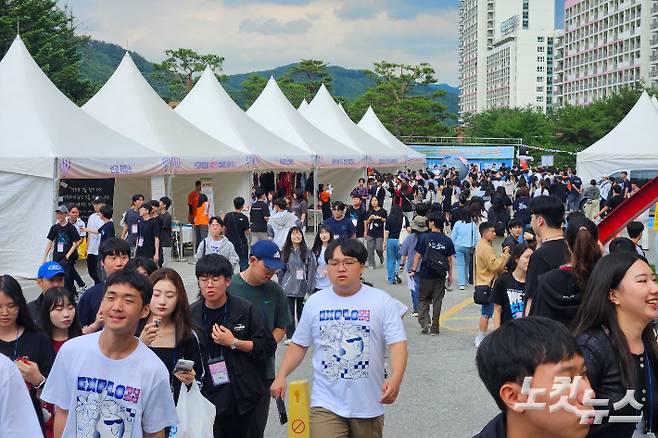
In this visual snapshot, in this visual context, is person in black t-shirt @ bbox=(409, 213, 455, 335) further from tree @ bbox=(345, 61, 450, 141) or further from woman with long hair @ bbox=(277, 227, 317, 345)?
tree @ bbox=(345, 61, 450, 141)

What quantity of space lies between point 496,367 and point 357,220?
14.1 m

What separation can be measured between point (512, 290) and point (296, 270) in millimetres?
2635

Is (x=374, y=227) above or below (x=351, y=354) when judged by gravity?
above

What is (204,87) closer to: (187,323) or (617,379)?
(187,323)

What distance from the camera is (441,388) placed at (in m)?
7.72

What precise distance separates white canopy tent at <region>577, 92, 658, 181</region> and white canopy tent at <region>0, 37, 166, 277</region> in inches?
642

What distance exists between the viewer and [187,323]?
4.19 metres

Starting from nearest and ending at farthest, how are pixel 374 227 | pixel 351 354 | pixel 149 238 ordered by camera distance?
1. pixel 351 354
2. pixel 149 238
3. pixel 374 227

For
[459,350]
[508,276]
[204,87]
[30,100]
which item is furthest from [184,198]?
[508,276]

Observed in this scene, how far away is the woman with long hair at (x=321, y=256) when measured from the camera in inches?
364

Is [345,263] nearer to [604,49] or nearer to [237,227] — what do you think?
[237,227]

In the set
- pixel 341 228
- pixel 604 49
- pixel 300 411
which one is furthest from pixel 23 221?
pixel 604 49

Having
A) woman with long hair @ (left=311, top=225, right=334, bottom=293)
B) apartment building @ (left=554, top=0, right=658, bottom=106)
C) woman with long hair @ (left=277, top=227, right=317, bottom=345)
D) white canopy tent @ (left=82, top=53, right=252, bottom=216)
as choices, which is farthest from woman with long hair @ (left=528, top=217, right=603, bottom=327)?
apartment building @ (left=554, top=0, right=658, bottom=106)

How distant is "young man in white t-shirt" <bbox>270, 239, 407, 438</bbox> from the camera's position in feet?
14.4
